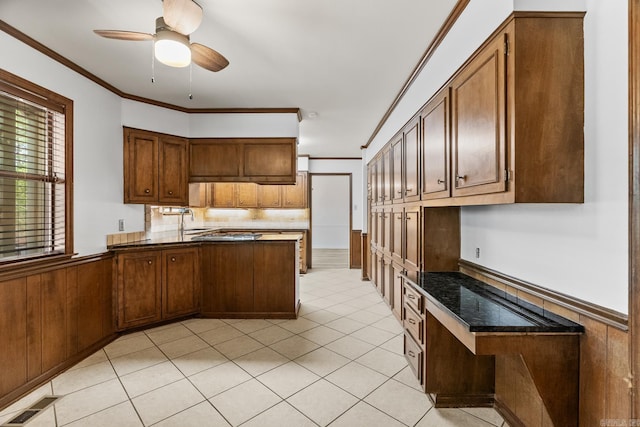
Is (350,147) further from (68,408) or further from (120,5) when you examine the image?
(68,408)

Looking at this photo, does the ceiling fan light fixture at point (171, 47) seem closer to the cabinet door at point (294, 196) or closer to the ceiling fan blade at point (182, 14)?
the ceiling fan blade at point (182, 14)

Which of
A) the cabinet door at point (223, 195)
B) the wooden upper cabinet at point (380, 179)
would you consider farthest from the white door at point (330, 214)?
the wooden upper cabinet at point (380, 179)

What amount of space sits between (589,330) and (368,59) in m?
2.46

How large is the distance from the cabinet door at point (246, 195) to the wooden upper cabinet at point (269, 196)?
0.11 m

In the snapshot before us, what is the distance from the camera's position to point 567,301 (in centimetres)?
143

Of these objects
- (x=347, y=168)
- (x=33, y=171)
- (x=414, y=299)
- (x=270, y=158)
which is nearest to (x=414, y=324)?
(x=414, y=299)

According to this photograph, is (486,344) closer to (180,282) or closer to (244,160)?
(180,282)

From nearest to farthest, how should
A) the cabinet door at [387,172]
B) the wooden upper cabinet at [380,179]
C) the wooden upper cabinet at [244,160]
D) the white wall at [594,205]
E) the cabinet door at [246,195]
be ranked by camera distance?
the white wall at [594,205] < the cabinet door at [387,172] < the wooden upper cabinet at [244,160] < the wooden upper cabinet at [380,179] < the cabinet door at [246,195]

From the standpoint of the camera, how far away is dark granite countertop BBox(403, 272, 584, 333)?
55.3 inches

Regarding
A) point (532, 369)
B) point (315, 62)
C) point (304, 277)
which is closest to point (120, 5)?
point (315, 62)

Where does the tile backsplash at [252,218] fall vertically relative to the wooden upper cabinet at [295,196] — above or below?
below

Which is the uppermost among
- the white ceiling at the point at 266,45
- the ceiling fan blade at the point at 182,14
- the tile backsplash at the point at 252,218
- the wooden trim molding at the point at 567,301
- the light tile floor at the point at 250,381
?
the white ceiling at the point at 266,45

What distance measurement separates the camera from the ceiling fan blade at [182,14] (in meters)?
1.76

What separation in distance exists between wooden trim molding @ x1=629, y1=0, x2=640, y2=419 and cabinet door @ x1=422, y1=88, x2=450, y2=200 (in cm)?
102
